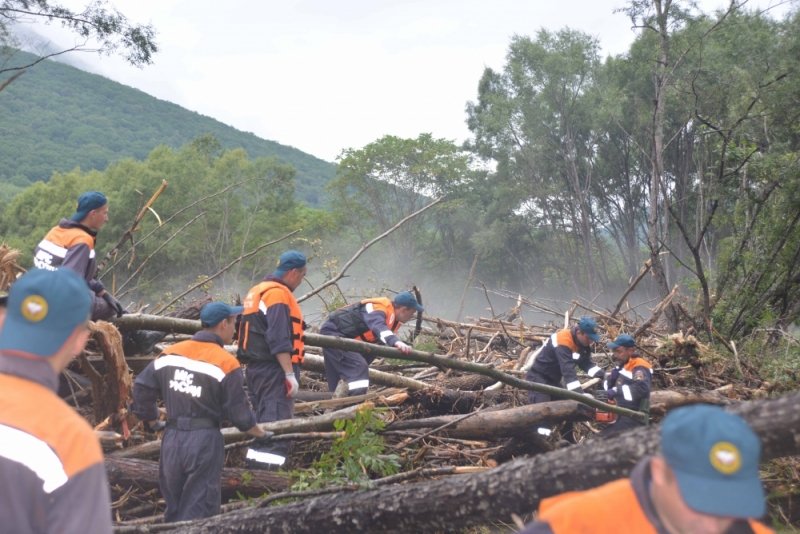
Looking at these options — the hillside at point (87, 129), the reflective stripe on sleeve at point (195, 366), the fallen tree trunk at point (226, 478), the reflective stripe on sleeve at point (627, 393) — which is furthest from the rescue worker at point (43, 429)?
the hillside at point (87, 129)

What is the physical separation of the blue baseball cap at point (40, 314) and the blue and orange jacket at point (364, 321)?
4.99 m

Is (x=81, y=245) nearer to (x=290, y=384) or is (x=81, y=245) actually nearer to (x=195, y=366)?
(x=195, y=366)

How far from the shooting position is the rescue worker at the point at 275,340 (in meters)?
5.88

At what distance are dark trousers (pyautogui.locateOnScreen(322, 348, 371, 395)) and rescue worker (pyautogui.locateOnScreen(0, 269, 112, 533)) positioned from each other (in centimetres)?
511

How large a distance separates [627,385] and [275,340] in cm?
331

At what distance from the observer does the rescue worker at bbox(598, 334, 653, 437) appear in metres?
7.00

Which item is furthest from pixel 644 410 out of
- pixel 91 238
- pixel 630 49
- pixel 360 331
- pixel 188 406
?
pixel 630 49

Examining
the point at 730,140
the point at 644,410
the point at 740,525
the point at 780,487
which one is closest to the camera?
Answer: the point at 740,525

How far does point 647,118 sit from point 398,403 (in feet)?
91.2

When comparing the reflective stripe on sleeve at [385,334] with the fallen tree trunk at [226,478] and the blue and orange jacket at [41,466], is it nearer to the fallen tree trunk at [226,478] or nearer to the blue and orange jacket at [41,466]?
the fallen tree trunk at [226,478]

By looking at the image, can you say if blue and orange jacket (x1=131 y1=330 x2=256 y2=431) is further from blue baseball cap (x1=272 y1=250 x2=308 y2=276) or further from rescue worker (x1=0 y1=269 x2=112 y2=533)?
rescue worker (x1=0 y1=269 x2=112 y2=533)

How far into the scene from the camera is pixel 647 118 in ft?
104

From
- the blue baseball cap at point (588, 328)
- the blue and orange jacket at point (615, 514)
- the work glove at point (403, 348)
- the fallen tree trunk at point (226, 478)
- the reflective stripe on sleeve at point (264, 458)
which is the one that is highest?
the blue and orange jacket at point (615, 514)

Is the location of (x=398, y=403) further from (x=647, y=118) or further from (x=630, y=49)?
(x=630, y=49)
